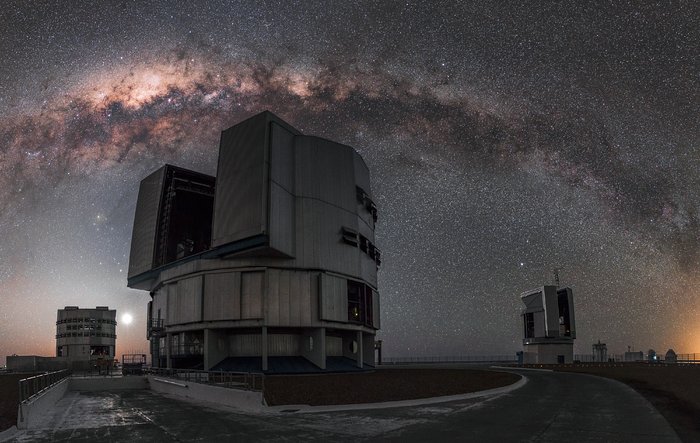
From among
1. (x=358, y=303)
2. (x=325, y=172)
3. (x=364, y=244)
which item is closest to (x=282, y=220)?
(x=325, y=172)

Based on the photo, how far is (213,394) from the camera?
23953 millimetres

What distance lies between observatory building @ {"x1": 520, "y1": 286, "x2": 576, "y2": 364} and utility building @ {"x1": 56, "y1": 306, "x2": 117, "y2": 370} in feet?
246

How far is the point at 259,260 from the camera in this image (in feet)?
154

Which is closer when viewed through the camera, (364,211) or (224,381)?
(224,381)

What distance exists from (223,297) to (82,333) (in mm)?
59645

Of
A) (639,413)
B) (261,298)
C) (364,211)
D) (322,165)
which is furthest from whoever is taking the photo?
(364,211)

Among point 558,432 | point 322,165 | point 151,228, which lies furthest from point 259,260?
point 558,432

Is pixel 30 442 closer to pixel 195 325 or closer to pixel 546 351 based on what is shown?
pixel 195 325

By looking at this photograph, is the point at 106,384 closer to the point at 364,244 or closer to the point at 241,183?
the point at 241,183

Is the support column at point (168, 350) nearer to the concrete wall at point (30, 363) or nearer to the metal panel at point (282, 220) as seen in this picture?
the metal panel at point (282, 220)

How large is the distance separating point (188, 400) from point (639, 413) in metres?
20.0

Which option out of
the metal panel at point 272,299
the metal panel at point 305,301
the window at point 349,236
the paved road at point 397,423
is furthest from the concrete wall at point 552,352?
the paved road at point 397,423

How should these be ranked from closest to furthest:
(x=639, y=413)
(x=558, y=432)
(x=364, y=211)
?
(x=558, y=432) < (x=639, y=413) < (x=364, y=211)

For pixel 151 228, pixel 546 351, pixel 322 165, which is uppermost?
pixel 322 165
